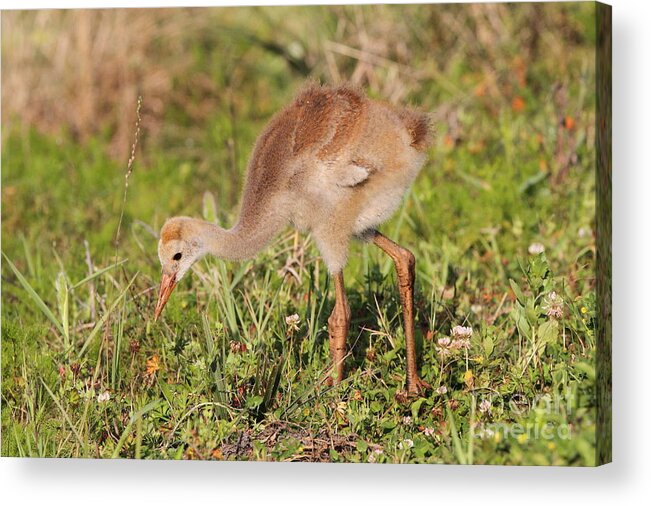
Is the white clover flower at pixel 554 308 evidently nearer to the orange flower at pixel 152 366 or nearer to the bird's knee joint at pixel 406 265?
the bird's knee joint at pixel 406 265

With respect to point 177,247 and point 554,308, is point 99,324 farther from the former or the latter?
point 554,308

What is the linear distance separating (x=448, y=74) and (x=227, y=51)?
5.21 ft

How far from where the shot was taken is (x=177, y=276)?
15.6ft

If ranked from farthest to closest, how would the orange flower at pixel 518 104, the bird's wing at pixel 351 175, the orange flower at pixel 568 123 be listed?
the orange flower at pixel 518 104, the orange flower at pixel 568 123, the bird's wing at pixel 351 175

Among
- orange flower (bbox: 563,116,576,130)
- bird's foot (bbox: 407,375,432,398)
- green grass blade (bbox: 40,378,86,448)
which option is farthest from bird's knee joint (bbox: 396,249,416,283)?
orange flower (bbox: 563,116,576,130)

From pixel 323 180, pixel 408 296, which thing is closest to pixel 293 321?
pixel 408 296

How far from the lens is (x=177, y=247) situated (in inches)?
184

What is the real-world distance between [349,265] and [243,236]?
1.14 meters

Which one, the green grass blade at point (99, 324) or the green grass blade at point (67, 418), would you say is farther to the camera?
the green grass blade at point (99, 324)

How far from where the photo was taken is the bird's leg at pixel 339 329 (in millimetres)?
4832

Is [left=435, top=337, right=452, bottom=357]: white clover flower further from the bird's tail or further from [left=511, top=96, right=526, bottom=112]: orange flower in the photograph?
[left=511, top=96, right=526, bottom=112]: orange flower

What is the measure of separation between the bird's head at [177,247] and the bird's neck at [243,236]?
4 cm

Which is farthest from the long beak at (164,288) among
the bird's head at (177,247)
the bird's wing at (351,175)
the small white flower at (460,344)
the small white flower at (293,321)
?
the small white flower at (460,344)

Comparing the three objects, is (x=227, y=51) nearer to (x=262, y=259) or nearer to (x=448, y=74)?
(x=448, y=74)
